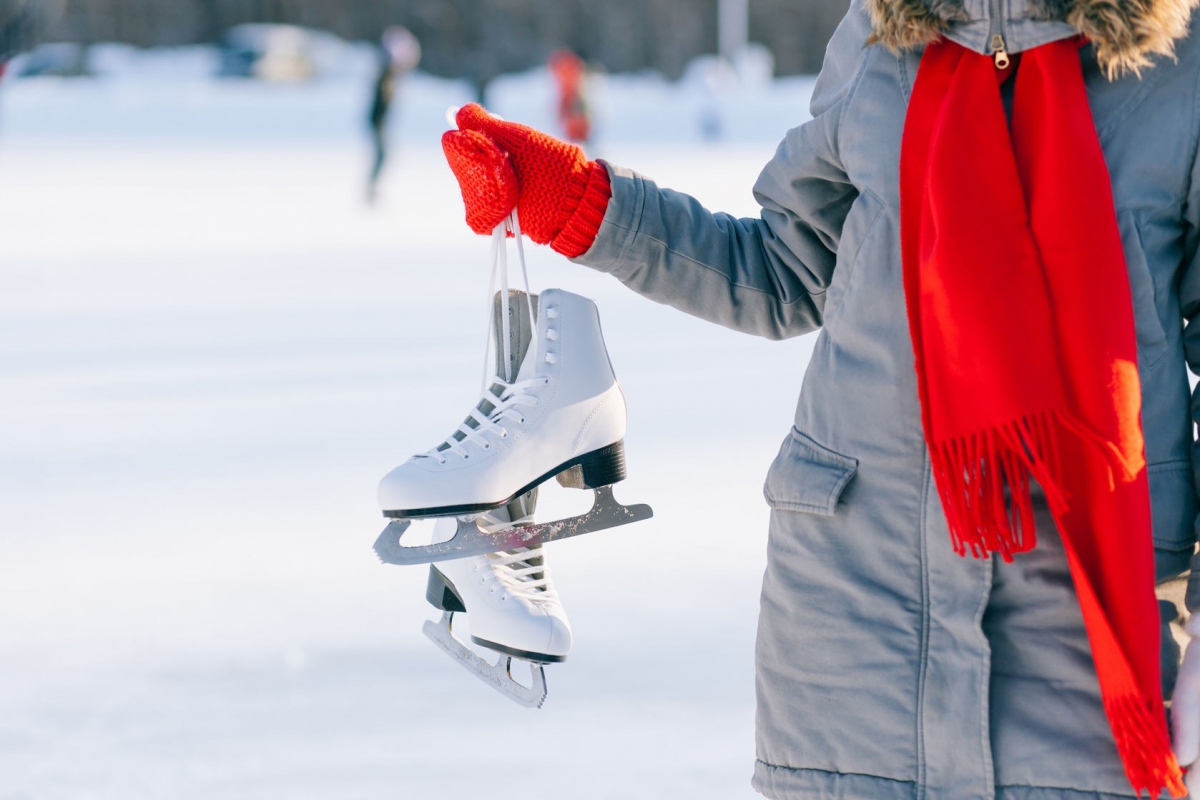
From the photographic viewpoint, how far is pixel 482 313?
18.9ft

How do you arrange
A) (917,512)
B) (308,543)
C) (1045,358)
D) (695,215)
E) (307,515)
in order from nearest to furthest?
(1045,358) < (917,512) < (695,215) < (308,543) < (307,515)

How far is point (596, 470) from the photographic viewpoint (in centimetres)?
117

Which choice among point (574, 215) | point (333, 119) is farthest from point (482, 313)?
point (333, 119)

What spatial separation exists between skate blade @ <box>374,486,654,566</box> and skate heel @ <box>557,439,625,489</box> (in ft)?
0.04

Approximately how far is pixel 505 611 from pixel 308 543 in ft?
6.29

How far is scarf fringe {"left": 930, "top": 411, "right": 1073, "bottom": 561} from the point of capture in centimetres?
100

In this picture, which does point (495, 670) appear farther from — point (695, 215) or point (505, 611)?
point (695, 215)

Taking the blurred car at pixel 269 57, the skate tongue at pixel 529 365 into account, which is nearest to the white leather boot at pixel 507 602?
the skate tongue at pixel 529 365

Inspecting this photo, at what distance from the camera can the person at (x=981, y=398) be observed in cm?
100

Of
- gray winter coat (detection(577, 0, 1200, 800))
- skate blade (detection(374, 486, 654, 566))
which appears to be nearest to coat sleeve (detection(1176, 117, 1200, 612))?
gray winter coat (detection(577, 0, 1200, 800))

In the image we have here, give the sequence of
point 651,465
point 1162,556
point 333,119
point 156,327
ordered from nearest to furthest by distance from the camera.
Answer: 1. point 1162,556
2. point 651,465
3. point 156,327
4. point 333,119

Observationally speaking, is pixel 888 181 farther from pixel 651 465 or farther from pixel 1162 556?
pixel 651 465

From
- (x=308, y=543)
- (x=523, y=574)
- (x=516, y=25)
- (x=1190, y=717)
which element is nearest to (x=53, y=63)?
(x=516, y=25)

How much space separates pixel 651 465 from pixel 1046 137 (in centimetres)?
252
